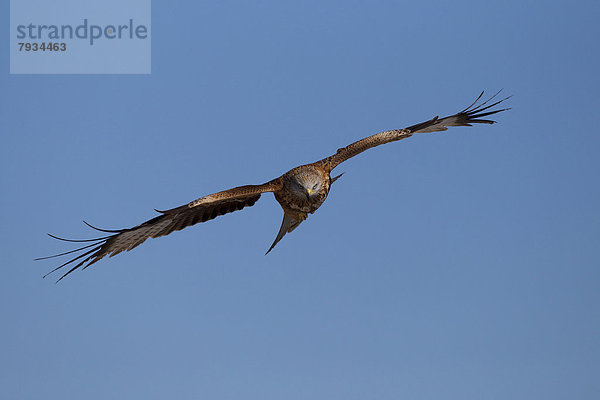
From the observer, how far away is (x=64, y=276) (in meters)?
9.34

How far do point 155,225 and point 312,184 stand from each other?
2296mm

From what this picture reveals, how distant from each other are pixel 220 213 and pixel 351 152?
2.10 m

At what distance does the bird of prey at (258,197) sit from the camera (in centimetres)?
1006

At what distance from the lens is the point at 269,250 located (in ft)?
37.0

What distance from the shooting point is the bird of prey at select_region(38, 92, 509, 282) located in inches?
396

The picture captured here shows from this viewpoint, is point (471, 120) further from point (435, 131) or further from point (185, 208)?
point (185, 208)

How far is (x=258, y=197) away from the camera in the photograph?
11.2 m

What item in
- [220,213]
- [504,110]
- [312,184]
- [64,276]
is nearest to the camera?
[64,276]

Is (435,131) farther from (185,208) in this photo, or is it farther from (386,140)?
(185,208)

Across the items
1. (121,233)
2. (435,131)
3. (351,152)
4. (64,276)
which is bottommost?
(64,276)

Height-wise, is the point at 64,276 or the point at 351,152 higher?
the point at 351,152

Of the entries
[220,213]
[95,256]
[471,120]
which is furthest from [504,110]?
[95,256]

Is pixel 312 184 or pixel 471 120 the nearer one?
pixel 312 184

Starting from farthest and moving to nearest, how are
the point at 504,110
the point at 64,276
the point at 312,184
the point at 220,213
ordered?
the point at 504,110 → the point at 220,213 → the point at 312,184 → the point at 64,276
